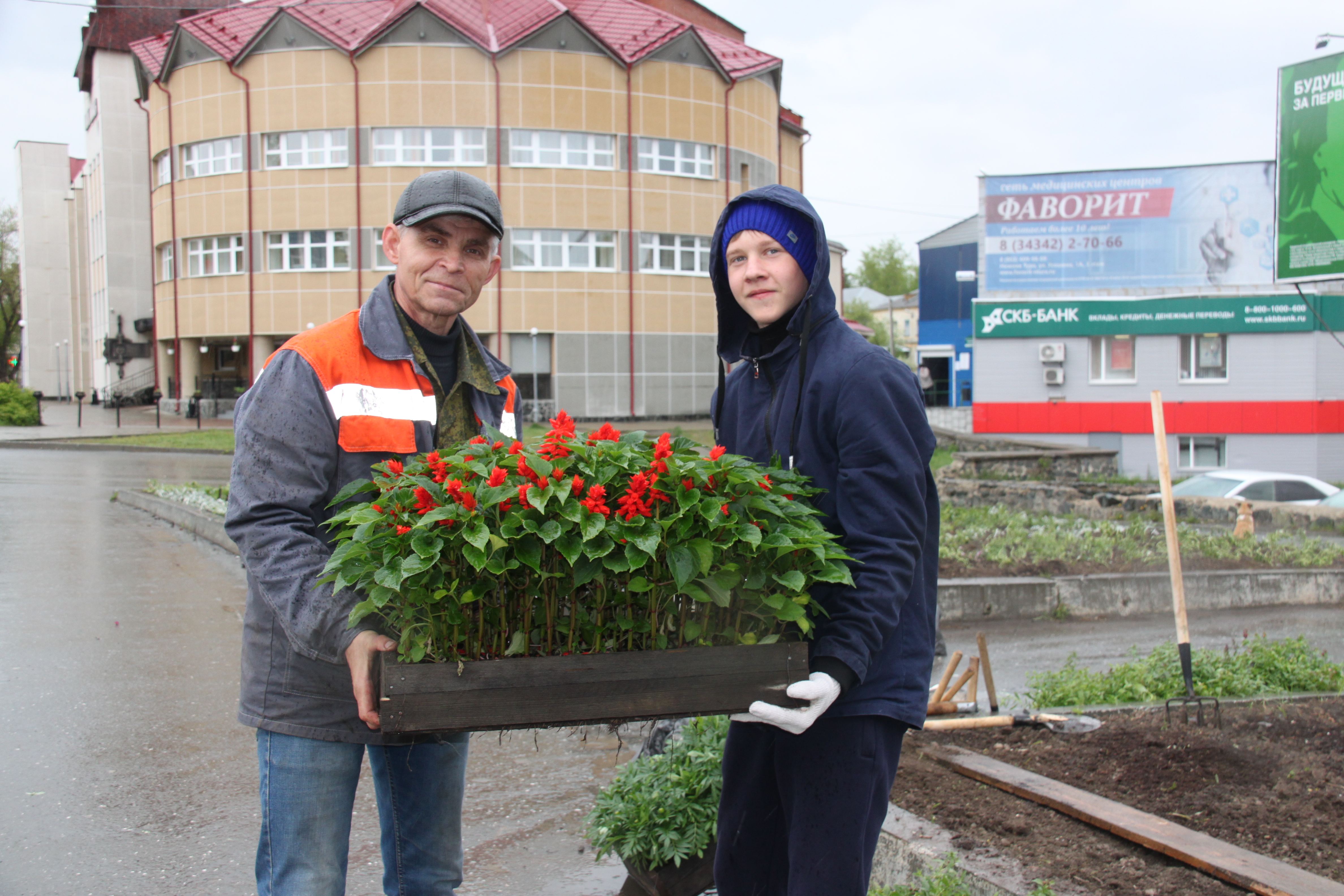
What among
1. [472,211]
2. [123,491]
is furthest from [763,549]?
[123,491]

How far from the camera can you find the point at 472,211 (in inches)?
100

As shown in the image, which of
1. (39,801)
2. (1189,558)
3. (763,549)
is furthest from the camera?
(1189,558)

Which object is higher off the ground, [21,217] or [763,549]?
[21,217]

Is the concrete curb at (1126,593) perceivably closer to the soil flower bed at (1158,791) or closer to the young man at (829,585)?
the soil flower bed at (1158,791)

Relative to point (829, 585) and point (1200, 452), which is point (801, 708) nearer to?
point (829, 585)

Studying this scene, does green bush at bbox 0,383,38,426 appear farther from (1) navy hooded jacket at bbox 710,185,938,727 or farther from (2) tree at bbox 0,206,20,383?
(2) tree at bbox 0,206,20,383

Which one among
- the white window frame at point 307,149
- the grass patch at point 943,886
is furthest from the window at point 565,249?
the grass patch at point 943,886

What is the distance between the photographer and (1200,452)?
29.8 m

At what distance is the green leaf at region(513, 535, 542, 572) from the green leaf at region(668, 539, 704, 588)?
0.82ft

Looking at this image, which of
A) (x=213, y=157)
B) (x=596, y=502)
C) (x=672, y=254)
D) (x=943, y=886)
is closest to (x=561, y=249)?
(x=672, y=254)

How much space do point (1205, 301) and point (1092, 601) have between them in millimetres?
22712

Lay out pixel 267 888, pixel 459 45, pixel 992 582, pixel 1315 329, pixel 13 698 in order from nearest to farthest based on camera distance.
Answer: pixel 267 888
pixel 13 698
pixel 992 582
pixel 1315 329
pixel 459 45

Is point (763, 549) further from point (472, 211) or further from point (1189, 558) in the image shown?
point (1189, 558)

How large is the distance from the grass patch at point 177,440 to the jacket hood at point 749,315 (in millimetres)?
23735
